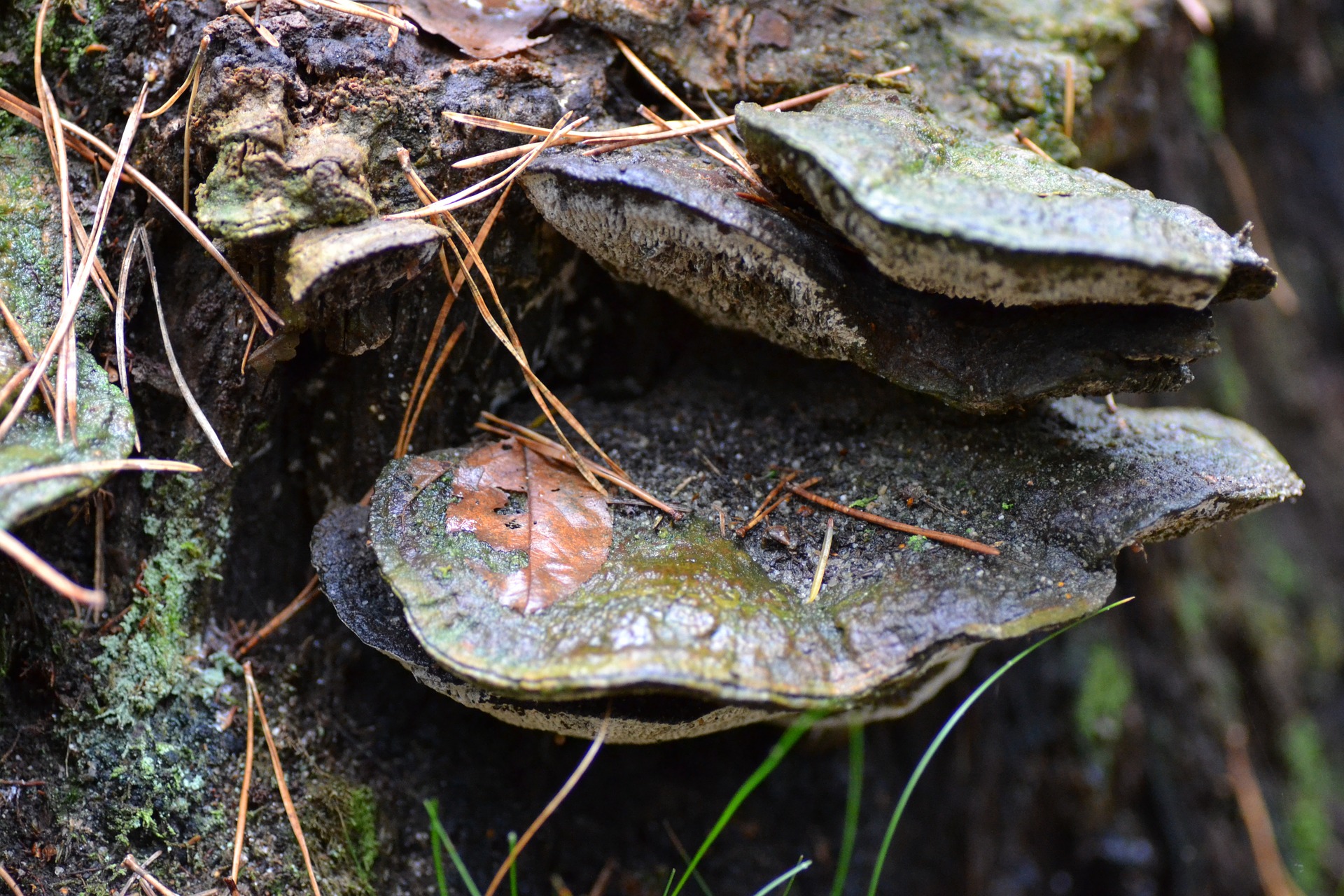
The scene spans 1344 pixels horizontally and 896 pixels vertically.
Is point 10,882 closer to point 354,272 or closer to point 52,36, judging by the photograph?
point 354,272

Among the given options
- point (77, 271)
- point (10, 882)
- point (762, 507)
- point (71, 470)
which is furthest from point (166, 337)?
point (762, 507)

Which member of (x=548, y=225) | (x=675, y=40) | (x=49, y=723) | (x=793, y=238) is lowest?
(x=49, y=723)

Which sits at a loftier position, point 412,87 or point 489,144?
point 412,87

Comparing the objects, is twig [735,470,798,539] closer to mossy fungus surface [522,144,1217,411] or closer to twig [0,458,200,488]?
mossy fungus surface [522,144,1217,411]

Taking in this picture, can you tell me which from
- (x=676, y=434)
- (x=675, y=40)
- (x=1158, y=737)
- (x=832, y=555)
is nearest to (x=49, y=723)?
(x=676, y=434)

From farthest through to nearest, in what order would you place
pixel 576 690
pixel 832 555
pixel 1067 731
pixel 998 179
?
pixel 1067 731 → pixel 832 555 → pixel 998 179 → pixel 576 690

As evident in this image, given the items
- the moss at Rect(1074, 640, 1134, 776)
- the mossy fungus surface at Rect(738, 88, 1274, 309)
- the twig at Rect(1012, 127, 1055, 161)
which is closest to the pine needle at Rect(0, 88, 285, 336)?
the mossy fungus surface at Rect(738, 88, 1274, 309)

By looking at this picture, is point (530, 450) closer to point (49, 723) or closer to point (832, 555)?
point (832, 555)
